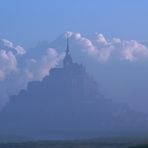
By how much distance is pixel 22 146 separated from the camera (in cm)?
13700

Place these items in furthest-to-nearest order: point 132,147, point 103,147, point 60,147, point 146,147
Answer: point 60,147 → point 103,147 → point 132,147 → point 146,147

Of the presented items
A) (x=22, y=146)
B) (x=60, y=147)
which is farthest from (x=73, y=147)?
(x=22, y=146)

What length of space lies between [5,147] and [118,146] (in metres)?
22.6

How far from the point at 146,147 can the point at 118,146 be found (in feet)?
63.6

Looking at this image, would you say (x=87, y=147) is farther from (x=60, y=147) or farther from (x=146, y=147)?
(x=146, y=147)

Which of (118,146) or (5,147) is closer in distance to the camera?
(118,146)

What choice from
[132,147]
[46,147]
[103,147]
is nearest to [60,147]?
[46,147]

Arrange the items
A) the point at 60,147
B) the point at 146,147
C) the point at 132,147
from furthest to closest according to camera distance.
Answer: the point at 60,147 < the point at 132,147 < the point at 146,147

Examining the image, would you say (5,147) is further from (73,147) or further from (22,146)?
(73,147)

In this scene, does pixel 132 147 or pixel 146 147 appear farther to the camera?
pixel 132 147

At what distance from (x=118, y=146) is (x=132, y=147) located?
1236cm

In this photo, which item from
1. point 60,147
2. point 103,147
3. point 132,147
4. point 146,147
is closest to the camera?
point 146,147

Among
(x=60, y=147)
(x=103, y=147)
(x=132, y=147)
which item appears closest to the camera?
(x=132, y=147)

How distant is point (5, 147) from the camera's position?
134 metres
